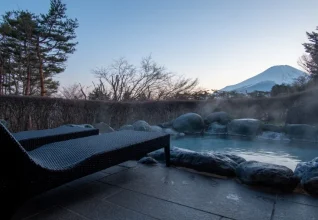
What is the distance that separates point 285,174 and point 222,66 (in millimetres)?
11545

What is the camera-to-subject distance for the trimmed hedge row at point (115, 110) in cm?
582

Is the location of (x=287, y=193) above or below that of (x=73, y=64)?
below

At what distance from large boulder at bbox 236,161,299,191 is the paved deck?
113 mm

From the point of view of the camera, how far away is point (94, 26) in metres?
9.77

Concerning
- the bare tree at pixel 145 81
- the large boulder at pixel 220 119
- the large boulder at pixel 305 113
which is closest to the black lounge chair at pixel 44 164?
the large boulder at pixel 220 119

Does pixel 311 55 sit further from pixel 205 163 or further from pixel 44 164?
pixel 44 164

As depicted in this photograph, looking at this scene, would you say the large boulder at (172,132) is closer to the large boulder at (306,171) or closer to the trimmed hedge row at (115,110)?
the trimmed hedge row at (115,110)

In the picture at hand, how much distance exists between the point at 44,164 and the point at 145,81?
15611mm

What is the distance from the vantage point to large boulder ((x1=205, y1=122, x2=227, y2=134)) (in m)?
8.09

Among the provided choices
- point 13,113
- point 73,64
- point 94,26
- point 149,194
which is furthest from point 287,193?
point 73,64

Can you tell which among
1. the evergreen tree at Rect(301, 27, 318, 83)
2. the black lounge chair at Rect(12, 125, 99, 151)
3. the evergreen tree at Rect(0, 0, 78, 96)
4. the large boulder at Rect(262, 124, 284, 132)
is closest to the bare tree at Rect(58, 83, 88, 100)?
the evergreen tree at Rect(0, 0, 78, 96)

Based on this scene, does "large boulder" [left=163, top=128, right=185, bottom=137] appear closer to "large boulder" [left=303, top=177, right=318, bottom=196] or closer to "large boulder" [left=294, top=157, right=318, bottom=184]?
"large boulder" [left=294, top=157, right=318, bottom=184]

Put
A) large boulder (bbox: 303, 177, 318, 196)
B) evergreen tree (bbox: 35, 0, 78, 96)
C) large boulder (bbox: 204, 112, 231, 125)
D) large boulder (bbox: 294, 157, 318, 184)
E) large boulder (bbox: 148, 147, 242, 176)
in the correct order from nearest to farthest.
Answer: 1. large boulder (bbox: 303, 177, 318, 196)
2. large boulder (bbox: 294, 157, 318, 184)
3. large boulder (bbox: 148, 147, 242, 176)
4. large boulder (bbox: 204, 112, 231, 125)
5. evergreen tree (bbox: 35, 0, 78, 96)

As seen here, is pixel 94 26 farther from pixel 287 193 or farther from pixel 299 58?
pixel 299 58
